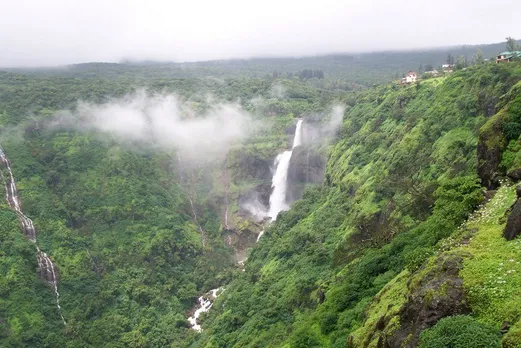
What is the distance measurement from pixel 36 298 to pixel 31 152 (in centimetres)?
4164

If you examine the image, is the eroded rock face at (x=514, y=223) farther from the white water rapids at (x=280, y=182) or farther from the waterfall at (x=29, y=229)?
the white water rapids at (x=280, y=182)

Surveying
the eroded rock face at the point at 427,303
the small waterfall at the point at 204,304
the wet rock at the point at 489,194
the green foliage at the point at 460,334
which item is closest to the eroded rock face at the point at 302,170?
the small waterfall at the point at 204,304

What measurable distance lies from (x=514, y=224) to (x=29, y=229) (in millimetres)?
86525

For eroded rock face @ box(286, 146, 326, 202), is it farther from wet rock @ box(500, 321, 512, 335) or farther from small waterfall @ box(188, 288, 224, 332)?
wet rock @ box(500, 321, 512, 335)

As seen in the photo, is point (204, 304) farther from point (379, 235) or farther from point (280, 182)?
point (379, 235)

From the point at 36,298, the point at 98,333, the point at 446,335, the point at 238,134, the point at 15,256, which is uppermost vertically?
the point at 446,335

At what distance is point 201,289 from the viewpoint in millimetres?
81562

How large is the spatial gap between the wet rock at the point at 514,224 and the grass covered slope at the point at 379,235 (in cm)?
68

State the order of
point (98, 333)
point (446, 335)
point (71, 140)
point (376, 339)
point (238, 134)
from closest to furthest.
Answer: point (446, 335) < point (376, 339) < point (98, 333) < point (71, 140) < point (238, 134)

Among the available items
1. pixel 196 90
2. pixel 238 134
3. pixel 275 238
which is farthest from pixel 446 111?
pixel 196 90

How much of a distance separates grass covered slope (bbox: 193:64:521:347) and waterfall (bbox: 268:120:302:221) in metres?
17.2

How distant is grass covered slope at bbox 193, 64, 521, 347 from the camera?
16.5 m

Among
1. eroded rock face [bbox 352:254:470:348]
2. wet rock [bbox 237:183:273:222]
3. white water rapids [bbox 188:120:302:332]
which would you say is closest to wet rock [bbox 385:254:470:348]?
eroded rock face [bbox 352:254:470:348]

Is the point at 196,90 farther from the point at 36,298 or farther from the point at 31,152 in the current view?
the point at 36,298
